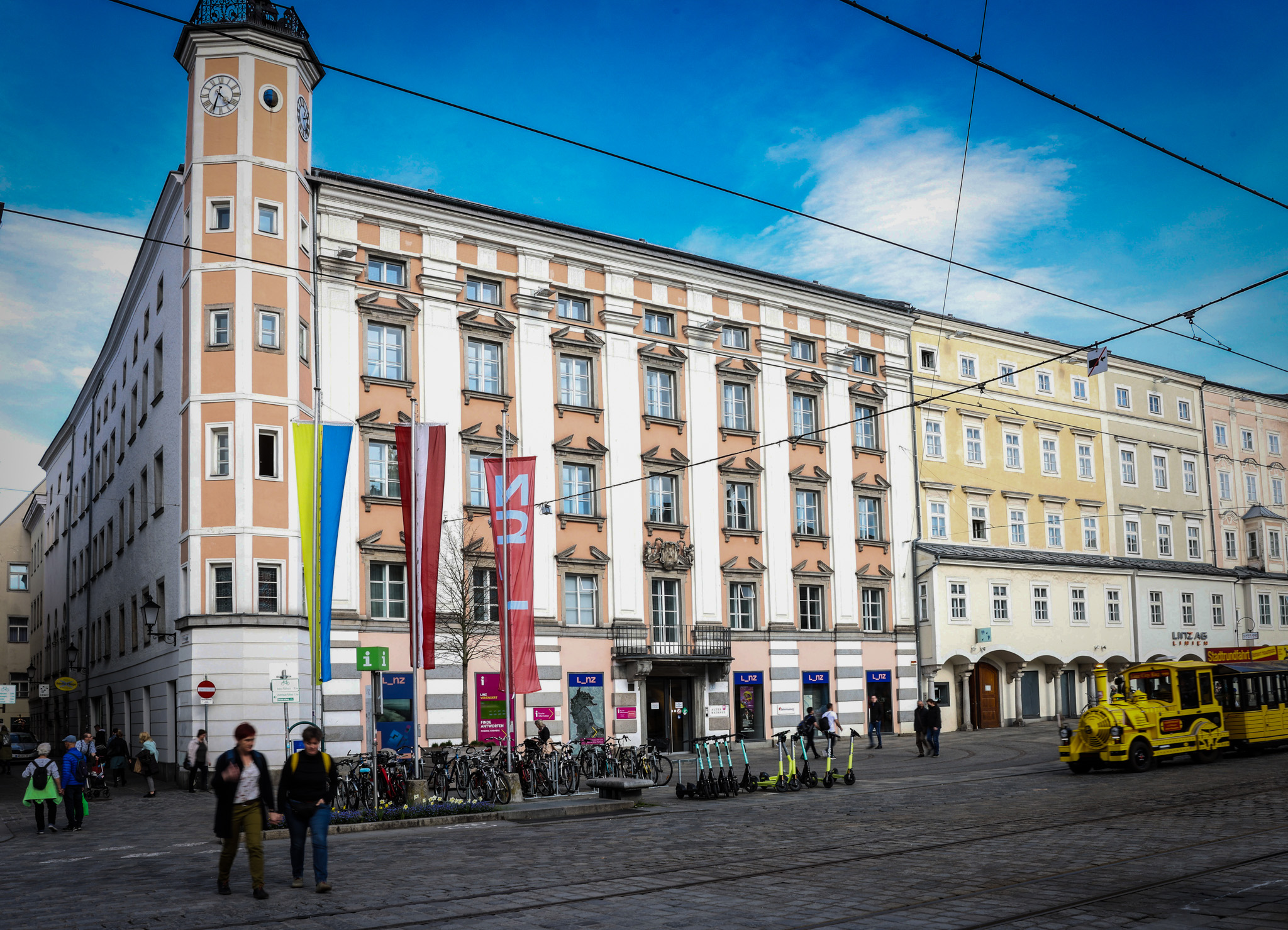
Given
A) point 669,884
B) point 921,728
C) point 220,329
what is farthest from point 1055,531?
point 669,884

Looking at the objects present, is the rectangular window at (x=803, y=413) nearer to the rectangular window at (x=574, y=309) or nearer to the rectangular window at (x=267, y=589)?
the rectangular window at (x=574, y=309)

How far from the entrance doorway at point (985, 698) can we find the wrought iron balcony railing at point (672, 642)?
42.3ft

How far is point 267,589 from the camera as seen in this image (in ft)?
104

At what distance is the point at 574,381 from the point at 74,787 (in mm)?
21653

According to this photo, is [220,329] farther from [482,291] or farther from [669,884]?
[669,884]

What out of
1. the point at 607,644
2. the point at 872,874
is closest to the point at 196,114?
the point at 607,644

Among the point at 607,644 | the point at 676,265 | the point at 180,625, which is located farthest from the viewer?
the point at 676,265

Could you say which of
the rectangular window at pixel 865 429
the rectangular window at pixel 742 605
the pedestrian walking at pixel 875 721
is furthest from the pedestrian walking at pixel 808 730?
the rectangular window at pixel 865 429

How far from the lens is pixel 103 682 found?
48.4 m

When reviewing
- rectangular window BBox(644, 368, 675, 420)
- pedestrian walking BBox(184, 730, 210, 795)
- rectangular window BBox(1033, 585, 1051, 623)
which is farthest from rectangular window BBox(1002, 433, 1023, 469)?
pedestrian walking BBox(184, 730, 210, 795)

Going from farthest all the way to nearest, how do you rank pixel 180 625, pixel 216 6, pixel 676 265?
1. pixel 676 265
2. pixel 216 6
3. pixel 180 625

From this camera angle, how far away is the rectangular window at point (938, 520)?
160 ft

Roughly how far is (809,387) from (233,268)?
2199 centimetres

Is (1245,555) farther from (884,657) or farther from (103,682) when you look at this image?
(103,682)
